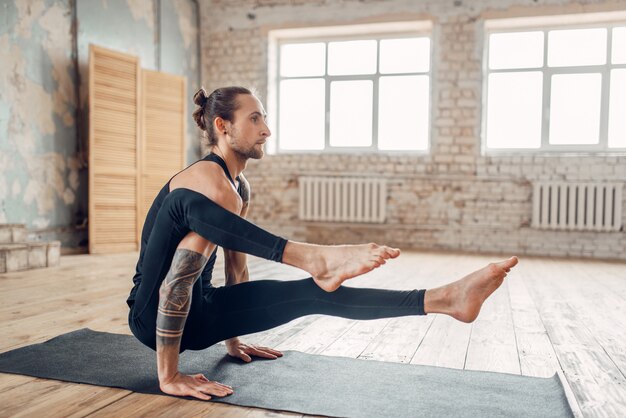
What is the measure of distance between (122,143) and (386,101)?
3.31m

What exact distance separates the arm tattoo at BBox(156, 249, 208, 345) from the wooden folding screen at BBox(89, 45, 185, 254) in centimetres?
424

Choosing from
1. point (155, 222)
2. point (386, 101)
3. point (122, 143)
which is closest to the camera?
point (155, 222)

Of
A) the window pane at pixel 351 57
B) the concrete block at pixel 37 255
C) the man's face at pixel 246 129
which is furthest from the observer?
the window pane at pixel 351 57

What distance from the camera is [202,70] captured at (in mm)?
7812

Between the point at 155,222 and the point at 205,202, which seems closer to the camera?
the point at 205,202

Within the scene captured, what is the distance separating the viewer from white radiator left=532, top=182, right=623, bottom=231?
250 inches

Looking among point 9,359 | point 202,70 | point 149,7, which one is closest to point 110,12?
point 149,7

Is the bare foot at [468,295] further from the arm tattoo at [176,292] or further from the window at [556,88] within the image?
the window at [556,88]

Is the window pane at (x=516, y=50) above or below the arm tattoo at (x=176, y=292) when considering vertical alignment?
above

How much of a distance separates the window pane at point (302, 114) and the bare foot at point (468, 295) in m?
6.01

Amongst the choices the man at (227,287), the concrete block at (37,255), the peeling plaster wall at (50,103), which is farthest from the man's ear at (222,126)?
the peeling plaster wall at (50,103)

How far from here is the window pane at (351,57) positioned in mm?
7375

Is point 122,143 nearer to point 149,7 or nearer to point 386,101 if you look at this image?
point 149,7

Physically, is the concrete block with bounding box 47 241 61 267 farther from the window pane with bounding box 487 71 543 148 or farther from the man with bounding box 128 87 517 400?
the window pane with bounding box 487 71 543 148
